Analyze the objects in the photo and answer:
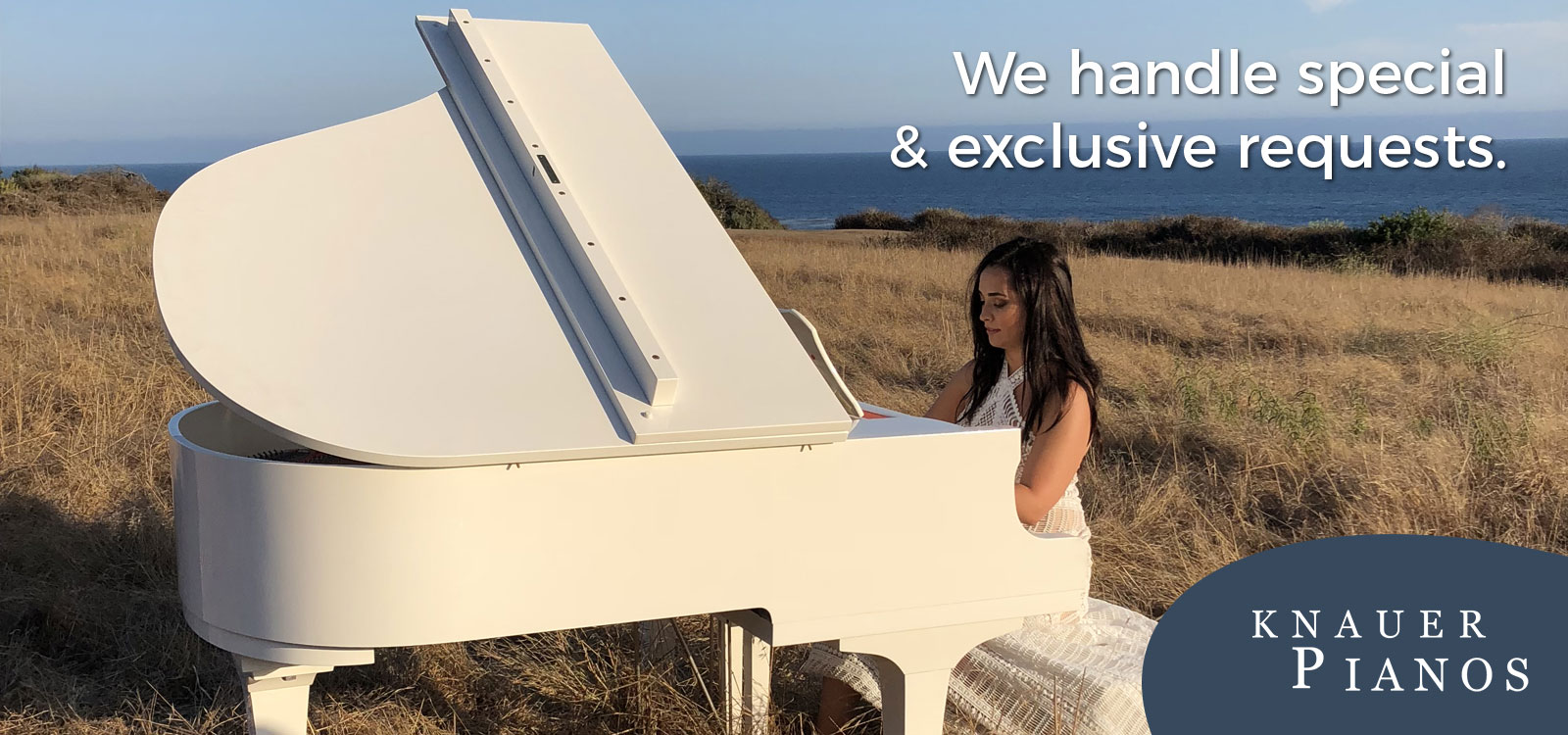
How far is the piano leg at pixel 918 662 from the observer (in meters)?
2.47

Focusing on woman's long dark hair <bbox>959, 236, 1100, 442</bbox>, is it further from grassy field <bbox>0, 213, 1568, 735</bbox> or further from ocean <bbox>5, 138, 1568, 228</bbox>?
ocean <bbox>5, 138, 1568, 228</bbox>

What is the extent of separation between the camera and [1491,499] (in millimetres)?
4961

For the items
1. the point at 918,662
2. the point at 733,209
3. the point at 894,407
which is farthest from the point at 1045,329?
the point at 733,209

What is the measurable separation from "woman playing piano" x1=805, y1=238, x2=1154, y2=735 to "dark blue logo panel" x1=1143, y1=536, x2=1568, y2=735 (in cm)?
12

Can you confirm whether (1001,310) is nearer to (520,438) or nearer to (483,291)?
(483,291)

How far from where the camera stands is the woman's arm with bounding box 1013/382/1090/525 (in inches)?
114

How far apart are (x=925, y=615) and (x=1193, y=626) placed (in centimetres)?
83

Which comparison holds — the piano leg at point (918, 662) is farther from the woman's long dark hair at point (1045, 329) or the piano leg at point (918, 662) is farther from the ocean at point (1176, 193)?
the ocean at point (1176, 193)

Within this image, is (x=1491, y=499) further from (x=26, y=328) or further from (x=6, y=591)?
(x=26, y=328)

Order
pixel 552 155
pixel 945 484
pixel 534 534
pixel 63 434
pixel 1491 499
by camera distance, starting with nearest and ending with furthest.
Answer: pixel 534 534 < pixel 945 484 < pixel 552 155 < pixel 1491 499 < pixel 63 434

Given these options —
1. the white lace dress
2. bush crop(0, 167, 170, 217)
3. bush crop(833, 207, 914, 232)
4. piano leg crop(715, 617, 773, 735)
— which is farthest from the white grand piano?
bush crop(833, 207, 914, 232)

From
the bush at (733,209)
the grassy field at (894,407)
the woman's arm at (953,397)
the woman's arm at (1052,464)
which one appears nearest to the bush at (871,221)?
the bush at (733,209)

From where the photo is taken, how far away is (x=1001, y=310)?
3102 millimetres

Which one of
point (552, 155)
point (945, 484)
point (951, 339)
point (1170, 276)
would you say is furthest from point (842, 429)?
point (1170, 276)
